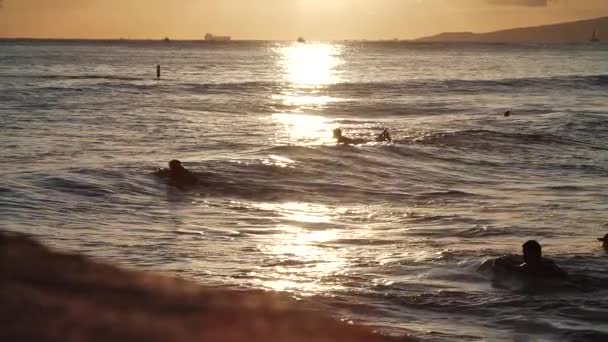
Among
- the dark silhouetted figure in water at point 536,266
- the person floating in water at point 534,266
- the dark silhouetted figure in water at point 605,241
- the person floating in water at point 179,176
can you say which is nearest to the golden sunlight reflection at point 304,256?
the person floating in water at point 534,266

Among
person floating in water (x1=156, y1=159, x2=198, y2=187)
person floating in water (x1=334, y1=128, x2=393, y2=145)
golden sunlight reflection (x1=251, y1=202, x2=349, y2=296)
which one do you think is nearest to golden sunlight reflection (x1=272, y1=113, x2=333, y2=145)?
person floating in water (x1=334, y1=128, x2=393, y2=145)

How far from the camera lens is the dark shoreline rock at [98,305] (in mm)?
2619

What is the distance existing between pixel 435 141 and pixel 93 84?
1504 inches

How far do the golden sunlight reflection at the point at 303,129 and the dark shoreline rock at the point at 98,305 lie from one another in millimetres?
29925

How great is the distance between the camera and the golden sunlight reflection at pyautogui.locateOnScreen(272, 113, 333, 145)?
34350 millimetres

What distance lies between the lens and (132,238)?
15.8 m

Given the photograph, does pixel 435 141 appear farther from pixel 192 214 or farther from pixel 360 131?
pixel 192 214

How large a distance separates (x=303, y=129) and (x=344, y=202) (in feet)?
60.8

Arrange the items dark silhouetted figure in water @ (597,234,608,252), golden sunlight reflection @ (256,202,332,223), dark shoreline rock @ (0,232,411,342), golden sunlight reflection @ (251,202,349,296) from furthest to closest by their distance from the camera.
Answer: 1. golden sunlight reflection @ (256,202,332,223)
2. dark silhouetted figure in water @ (597,234,608,252)
3. golden sunlight reflection @ (251,202,349,296)
4. dark shoreline rock @ (0,232,411,342)

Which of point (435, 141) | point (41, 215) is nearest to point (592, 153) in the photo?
point (435, 141)

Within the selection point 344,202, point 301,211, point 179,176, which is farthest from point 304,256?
point 179,176

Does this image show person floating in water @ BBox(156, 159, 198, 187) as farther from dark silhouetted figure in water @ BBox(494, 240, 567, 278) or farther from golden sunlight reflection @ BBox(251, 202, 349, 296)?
dark silhouetted figure in water @ BBox(494, 240, 567, 278)

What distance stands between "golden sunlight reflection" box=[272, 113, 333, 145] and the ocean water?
6.5 inches

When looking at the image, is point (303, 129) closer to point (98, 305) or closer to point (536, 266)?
point (536, 266)
